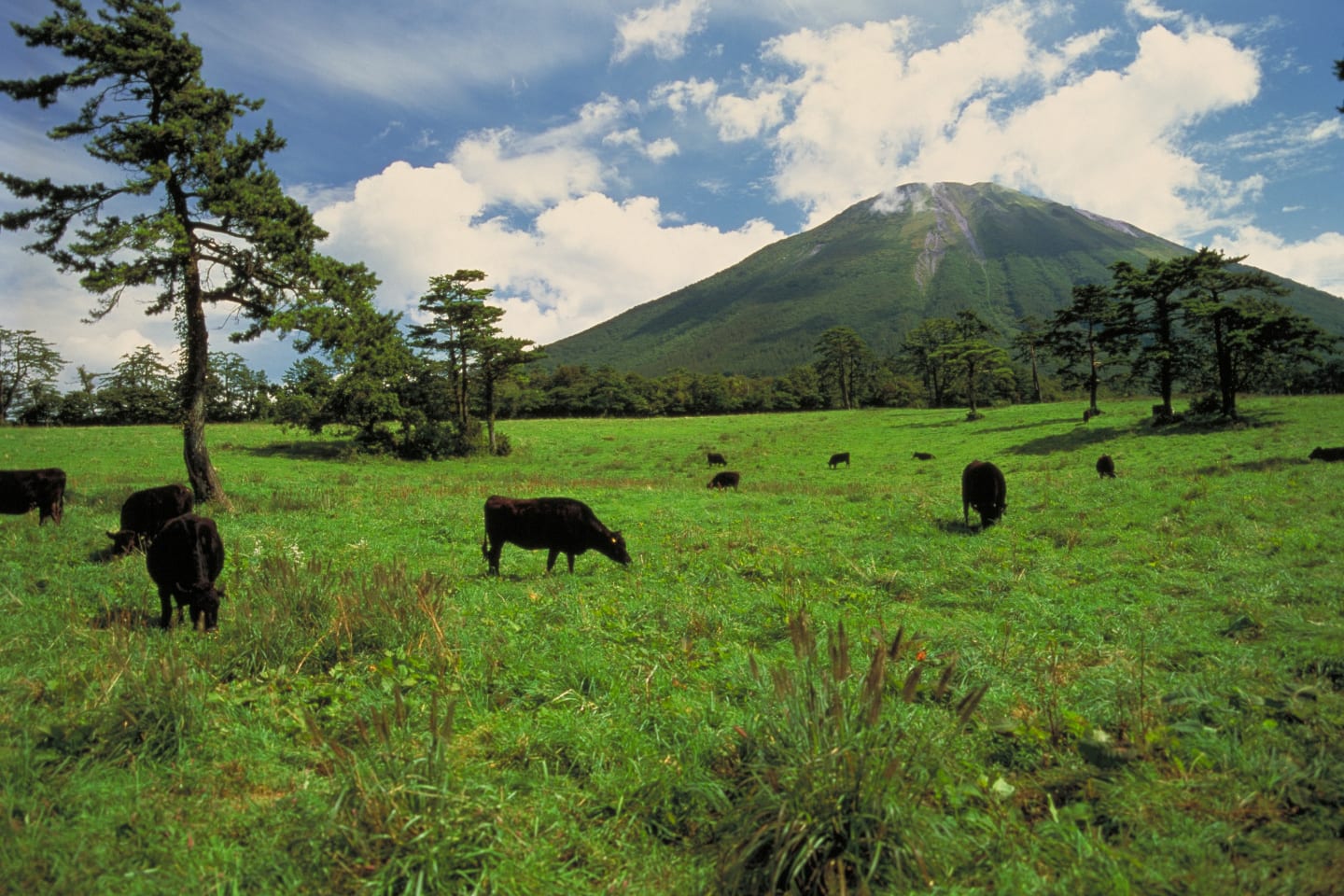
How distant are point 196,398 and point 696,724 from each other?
17.9 metres

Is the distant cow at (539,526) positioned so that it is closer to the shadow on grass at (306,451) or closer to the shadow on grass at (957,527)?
the shadow on grass at (957,527)

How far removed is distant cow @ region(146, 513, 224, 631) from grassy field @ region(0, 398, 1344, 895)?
321 mm

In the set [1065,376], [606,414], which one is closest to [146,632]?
[1065,376]

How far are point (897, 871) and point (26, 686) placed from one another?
5.91m

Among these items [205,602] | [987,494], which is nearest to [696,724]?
[205,602]

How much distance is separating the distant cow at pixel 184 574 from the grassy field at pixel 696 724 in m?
0.32

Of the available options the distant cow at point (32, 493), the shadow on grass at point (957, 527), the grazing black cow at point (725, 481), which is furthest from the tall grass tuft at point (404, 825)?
the grazing black cow at point (725, 481)

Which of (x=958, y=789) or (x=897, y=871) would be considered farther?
(x=958, y=789)

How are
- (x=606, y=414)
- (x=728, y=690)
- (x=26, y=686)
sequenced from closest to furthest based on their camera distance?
(x=26, y=686) < (x=728, y=690) < (x=606, y=414)

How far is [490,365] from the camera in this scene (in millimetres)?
44312

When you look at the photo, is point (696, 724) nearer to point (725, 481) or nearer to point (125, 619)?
point (125, 619)

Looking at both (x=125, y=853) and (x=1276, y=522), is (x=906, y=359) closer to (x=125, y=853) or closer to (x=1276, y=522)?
(x=1276, y=522)

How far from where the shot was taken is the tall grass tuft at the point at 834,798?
9.51 ft

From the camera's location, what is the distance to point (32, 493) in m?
13.7
